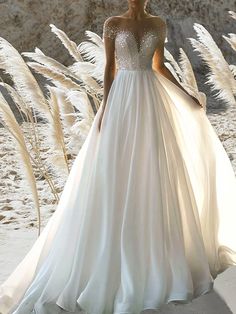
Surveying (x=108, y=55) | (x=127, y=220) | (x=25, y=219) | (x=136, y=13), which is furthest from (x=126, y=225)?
(x=25, y=219)

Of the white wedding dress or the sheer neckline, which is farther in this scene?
the sheer neckline

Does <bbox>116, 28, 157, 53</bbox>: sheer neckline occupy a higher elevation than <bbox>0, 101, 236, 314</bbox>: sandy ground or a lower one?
higher

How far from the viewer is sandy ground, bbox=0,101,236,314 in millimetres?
2477

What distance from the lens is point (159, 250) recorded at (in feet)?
7.89

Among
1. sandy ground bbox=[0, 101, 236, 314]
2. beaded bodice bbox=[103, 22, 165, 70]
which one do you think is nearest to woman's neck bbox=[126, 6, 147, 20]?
beaded bodice bbox=[103, 22, 165, 70]

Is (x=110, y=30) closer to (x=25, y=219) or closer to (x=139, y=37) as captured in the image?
(x=139, y=37)

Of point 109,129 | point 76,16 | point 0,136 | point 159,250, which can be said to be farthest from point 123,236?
point 76,16

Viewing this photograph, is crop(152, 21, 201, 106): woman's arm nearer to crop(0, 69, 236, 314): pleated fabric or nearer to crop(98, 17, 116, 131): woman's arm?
crop(0, 69, 236, 314): pleated fabric

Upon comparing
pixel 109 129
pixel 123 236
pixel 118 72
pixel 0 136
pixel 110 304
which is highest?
Answer: pixel 118 72

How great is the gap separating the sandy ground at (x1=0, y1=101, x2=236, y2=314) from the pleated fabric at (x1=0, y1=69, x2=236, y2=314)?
8 centimetres

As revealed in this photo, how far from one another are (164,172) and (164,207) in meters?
0.12

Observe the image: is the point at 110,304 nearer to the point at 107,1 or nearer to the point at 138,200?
the point at 138,200

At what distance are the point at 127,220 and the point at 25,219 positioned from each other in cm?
205

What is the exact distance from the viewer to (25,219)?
4.37m
